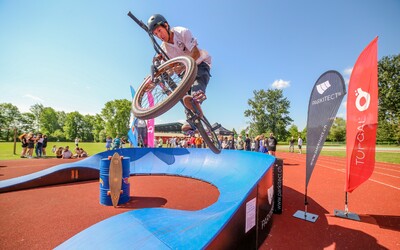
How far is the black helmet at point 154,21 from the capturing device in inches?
134

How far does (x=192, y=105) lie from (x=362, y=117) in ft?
11.9

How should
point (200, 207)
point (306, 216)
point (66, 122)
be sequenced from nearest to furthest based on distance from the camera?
point (306, 216), point (200, 207), point (66, 122)

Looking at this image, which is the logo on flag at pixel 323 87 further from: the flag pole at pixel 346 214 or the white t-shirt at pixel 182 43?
the white t-shirt at pixel 182 43

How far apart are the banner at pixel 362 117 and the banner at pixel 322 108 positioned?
2.03 feet

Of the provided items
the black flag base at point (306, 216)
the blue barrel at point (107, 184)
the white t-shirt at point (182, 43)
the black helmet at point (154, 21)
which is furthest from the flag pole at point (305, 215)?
the black helmet at point (154, 21)

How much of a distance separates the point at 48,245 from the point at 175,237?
243cm

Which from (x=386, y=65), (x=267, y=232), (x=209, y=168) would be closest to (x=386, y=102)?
(x=386, y=65)

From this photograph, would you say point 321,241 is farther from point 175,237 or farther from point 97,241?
point 97,241

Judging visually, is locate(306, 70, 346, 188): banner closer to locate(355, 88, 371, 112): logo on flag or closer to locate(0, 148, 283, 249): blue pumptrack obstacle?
locate(355, 88, 371, 112): logo on flag

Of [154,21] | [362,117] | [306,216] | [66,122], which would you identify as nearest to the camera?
[154,21]

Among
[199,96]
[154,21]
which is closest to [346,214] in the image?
[199,96]

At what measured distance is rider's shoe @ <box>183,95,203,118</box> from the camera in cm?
358

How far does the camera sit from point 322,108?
13.0ft

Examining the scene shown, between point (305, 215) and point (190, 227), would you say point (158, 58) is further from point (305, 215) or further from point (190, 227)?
point (305, 215)
